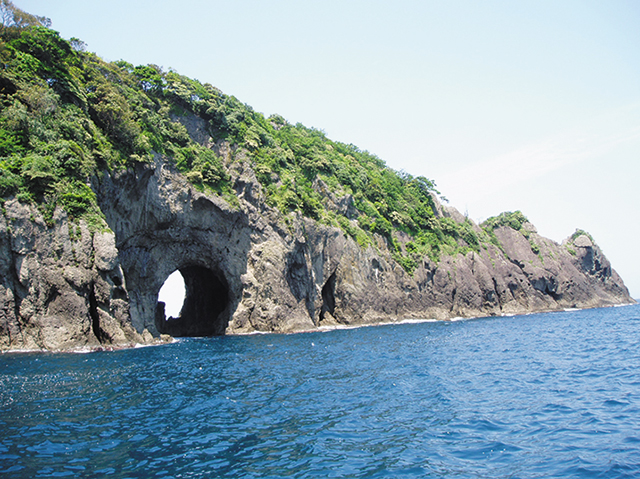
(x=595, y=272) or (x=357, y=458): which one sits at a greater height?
(x=595, y=272)

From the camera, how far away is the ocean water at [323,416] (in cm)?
912

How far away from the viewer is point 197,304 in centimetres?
5303

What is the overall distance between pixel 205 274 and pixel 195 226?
1352 cm

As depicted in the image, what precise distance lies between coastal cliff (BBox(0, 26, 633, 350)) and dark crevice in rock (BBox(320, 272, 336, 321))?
0.22 metres

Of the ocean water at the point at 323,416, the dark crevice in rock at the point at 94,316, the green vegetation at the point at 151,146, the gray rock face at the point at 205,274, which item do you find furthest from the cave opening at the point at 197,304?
the ocean water at the point at 323,416

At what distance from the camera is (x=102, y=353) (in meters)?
24.9

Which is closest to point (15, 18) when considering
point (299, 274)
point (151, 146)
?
point (151, 146)

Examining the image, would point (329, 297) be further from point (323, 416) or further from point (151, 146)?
point (323, 416)

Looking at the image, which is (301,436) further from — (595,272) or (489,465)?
(595,272)

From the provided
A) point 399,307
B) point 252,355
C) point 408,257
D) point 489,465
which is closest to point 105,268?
point 252,355

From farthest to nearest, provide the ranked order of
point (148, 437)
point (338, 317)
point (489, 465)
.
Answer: point (338, 317)
point (148, 437)
point (489, 465)

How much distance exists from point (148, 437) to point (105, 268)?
20.4 metres

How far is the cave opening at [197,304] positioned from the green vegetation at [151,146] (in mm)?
14087

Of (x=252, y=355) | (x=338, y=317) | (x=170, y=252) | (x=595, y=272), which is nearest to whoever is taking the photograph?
(x=252, y=355)
